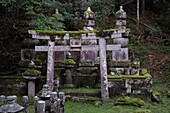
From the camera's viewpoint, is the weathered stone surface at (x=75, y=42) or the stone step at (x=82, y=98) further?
the weathered stone surface at (x=75, y=42)

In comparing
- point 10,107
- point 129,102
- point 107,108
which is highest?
point 10,107

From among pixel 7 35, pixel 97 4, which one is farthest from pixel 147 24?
pixel 7 35

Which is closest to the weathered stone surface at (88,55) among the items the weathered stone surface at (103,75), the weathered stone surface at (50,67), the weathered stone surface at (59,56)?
the weathered stone surface at (59,56)

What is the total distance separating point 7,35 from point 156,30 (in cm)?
1305

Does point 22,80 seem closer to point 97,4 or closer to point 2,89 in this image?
point 2,89

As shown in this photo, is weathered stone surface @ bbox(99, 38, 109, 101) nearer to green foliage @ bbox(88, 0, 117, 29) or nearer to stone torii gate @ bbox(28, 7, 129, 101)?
stone torii gate @ bbox(28, 7, 129, 101)

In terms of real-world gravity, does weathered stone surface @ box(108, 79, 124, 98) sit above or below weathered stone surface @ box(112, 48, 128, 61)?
below

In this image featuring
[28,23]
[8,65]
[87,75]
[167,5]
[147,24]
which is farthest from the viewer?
[167,5]

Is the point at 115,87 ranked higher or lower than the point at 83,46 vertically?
lower

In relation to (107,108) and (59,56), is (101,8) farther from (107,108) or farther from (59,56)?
(107,108)

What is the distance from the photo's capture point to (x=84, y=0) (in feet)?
60.1

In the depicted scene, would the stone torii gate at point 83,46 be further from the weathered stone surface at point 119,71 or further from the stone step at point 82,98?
the weathered stone surface at point 119,71

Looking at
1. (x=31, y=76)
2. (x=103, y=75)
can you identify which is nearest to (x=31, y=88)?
(x=31, y=76)

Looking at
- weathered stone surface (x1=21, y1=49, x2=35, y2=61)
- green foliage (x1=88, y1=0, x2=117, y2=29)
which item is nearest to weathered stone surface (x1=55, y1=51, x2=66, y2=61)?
weathered stone surface (x1=21, y1=49, x2=35, y2=61)
